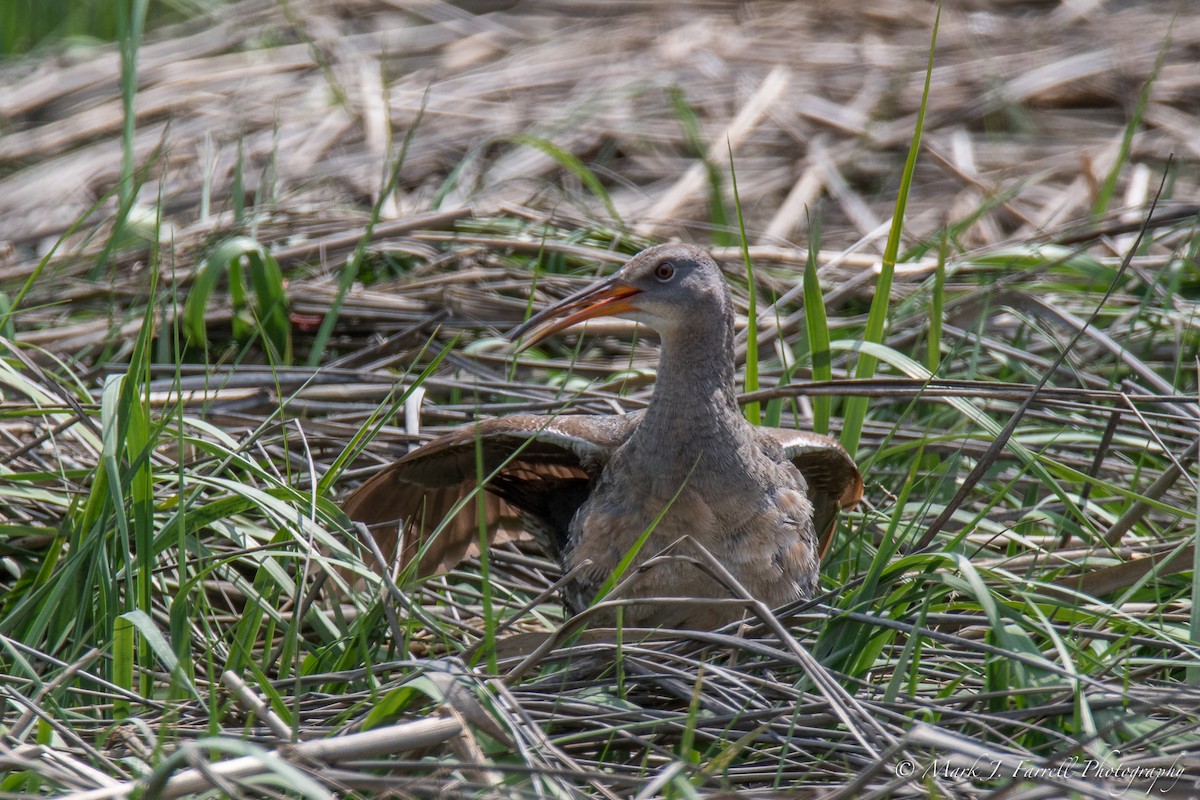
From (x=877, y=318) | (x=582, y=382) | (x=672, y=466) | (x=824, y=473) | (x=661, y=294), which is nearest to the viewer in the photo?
(x=672, y=466)

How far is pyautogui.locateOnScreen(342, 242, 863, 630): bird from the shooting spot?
2934mm

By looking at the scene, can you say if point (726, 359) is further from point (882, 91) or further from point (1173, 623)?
point (882, 91)

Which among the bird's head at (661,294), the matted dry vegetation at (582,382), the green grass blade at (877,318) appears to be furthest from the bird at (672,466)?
the matted dry vegetation at (582,382)

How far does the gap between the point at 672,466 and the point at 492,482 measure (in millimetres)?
747

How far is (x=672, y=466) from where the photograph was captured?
2963 mm

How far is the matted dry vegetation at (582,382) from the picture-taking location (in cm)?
222

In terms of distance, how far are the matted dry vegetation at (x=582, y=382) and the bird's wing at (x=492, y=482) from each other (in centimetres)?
17

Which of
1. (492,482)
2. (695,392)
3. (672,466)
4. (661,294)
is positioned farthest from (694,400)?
(492,482)

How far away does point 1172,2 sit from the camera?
775 centimetres

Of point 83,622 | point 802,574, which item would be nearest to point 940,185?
point 802,574

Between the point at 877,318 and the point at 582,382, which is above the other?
the point at 877,318

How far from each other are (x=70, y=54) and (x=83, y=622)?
529 cm

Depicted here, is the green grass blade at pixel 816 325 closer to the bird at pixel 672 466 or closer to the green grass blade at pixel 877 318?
the green grass blade at pixel 877 318

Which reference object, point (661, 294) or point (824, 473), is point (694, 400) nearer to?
point (661, 294)
